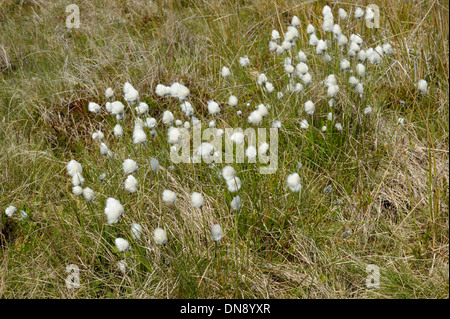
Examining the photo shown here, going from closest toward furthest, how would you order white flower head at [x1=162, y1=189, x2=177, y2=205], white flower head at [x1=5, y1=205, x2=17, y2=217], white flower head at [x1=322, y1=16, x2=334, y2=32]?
white flower head at [x1=162, y1=189, x2=177, y2=205] < white flower head at [x1=5, y1=205, x2=17, y2=217] < white flower head at [x1=322, y1=16, x2=334, y2=32]

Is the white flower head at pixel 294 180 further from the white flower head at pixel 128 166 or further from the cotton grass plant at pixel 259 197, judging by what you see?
the white flower head at pixel 128 166

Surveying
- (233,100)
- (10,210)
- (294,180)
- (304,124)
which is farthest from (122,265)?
(304,124)

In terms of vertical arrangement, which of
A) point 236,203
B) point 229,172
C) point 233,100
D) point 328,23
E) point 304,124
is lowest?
point 236,203

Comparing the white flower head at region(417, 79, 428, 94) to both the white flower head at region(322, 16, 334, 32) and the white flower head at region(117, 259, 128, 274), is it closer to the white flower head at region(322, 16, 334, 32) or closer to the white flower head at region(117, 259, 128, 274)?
the white flower head at region(322, 16, 334, 32)

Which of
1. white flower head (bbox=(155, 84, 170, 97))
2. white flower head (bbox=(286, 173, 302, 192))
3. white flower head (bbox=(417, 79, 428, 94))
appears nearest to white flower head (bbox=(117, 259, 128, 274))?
white flower head (bbox=(286, 173, 302, 192))

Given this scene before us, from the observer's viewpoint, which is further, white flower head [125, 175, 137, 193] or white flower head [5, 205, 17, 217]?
white flower head [5, 205, 17, 217]

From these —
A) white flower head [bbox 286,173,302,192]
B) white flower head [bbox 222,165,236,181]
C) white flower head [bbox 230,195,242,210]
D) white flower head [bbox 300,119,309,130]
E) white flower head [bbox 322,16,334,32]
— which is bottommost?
white flower head [bbox 230,195,242,210]

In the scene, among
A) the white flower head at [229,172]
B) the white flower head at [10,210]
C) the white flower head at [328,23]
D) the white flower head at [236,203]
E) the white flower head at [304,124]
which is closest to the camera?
the white flower head at [229,172]

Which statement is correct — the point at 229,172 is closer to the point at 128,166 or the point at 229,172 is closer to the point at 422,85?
the point at 128,166

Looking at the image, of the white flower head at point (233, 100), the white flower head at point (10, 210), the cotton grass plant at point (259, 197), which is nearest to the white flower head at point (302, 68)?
the cotton grass plant at point (259, 197)

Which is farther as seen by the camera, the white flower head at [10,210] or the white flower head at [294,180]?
the white flower head at [10,210]

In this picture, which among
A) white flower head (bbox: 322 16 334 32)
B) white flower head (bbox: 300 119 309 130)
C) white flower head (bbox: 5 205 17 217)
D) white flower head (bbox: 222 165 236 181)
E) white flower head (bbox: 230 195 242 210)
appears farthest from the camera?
white flower head (bbox: 322 16 334 32)

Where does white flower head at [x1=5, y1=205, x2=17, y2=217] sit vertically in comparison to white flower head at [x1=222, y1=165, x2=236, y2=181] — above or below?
below

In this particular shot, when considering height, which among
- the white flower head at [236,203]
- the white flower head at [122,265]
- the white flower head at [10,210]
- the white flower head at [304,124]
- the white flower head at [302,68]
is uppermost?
the white flower head at [302,68]
